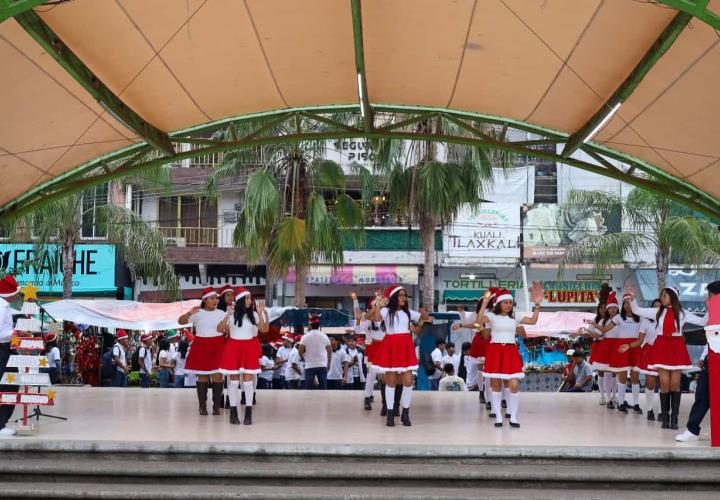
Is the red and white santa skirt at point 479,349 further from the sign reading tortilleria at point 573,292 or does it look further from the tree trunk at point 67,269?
the sign reading tortilleria at point 573,292

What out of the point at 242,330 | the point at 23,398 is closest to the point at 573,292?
the point at 242,330

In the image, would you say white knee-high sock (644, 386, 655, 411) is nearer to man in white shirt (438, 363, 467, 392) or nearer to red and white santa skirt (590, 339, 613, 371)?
red and white santa skirt (590, 339, 613, 371)

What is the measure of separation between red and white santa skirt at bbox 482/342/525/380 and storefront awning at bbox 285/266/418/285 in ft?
74.6

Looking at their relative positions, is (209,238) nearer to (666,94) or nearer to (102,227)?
(102,227)

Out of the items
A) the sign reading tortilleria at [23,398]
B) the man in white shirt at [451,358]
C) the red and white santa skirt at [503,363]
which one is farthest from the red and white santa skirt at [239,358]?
the man in white shirt at [451,358]

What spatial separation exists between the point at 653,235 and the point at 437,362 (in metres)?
11.6

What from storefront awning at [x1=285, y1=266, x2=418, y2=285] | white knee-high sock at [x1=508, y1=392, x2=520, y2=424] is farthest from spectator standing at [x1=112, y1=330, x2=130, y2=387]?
storefront awning at [x1=285, y1=266, x2=418, y2=285]

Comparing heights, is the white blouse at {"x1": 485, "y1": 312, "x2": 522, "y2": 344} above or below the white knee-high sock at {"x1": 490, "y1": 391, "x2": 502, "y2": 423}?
above

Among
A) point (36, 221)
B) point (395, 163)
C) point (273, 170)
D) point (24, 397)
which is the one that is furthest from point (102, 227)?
point (24, 397)

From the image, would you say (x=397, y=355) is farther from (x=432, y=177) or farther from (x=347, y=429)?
(x=432, y=177)

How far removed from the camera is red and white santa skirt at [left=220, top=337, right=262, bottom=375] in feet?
38.8

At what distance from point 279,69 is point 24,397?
5.45 meters

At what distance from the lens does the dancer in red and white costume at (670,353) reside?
1141 cm

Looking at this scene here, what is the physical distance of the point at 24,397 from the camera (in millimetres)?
10484
